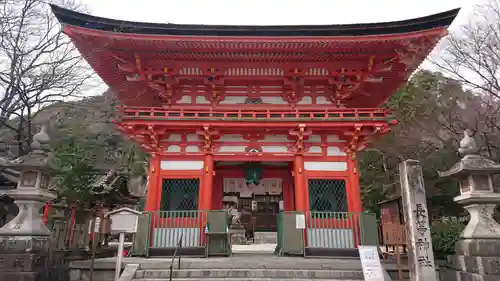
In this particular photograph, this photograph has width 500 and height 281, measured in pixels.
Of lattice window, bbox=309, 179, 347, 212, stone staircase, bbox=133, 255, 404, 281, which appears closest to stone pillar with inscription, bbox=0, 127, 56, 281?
stone staircase, bbox=133, 255, 404, 281

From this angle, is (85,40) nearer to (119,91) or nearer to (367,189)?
(119,91)

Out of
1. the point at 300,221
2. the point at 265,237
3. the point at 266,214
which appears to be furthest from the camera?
the point at 266,214

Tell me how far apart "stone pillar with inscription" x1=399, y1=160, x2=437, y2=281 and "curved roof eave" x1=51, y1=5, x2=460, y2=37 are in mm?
5462

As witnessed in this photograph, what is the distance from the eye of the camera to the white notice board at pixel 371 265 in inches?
281

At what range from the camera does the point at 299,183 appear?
37.7 ft

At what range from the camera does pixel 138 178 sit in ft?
123

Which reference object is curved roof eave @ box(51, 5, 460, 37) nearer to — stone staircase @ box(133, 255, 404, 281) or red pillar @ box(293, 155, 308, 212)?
red pillar @ box(293, 155, 308, 212)

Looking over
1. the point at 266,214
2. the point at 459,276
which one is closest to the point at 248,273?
the point at 459,276

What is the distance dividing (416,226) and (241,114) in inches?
255

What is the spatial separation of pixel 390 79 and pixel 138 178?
104ft

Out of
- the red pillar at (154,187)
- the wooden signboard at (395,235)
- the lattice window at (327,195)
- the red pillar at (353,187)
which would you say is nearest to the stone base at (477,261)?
the wooden signboard at (395,235)

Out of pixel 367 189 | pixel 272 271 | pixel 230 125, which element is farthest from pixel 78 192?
pixel 367 189

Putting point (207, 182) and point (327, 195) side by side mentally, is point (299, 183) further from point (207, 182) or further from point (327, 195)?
point (207, 182)

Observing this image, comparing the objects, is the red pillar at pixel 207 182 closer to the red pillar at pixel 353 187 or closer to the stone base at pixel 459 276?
the red pillar at pixel 353 187
